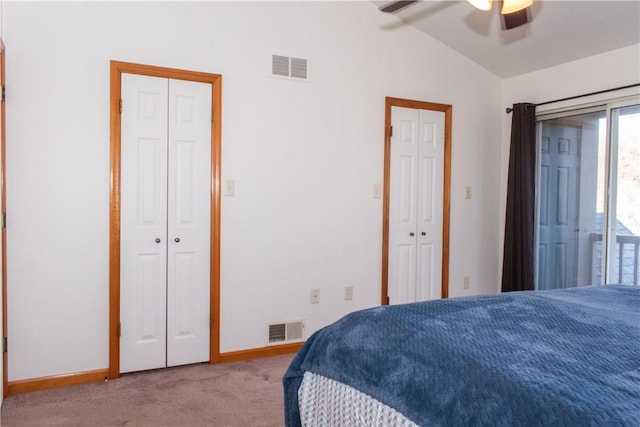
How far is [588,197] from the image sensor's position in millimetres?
3711

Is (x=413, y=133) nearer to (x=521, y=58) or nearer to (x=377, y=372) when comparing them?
(x=521, y=58)

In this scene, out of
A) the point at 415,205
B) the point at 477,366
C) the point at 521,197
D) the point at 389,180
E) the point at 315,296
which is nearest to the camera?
the point at 477,366

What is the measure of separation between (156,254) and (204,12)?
64.8 inches

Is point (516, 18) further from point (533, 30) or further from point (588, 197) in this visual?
point (588, 197)

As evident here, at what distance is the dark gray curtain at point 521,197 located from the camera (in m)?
3.93

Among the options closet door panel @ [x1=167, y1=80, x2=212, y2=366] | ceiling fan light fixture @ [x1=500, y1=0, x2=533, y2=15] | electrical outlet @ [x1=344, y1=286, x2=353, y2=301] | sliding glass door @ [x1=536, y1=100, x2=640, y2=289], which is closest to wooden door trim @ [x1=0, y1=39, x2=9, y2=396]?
closet door panel @ [x1=167, y1=80, x2=212, y2=366]

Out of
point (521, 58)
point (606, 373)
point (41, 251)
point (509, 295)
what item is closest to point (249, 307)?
point (41, 251)

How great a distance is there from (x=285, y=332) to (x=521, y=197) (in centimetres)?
235

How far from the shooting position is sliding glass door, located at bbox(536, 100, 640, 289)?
3428mm

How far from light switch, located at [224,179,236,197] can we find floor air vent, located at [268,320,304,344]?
1.00 m

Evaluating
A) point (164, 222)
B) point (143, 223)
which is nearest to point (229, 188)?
point (164, 222)

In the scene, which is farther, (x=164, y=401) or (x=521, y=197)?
(x=521, y=197)

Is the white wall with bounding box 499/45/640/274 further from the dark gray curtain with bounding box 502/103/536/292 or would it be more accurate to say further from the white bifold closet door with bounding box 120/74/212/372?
the white bifold closet door with bounding box 120/74/212/372

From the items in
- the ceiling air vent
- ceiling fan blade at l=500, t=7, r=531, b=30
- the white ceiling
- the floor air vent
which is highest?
the white ceiling
